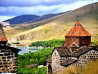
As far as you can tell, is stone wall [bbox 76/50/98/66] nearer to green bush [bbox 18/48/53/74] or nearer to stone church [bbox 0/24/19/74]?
green bush [bbox 18/48/53/74]

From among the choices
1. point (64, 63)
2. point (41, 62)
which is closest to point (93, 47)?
point (64, 63)

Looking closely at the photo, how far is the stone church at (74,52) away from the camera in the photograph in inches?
1854

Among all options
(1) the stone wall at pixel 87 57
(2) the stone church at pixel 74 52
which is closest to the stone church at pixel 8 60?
(2) the stone church at pixel 74 52

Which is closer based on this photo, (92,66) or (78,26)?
(92,66)

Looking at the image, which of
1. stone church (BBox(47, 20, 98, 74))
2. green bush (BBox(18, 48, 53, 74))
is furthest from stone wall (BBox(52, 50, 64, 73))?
green bush (BBox(18, 48, 53, 74))

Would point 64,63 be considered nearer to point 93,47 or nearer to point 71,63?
point 71,63

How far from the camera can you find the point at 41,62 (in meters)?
82.8

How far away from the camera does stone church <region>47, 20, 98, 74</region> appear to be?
4709 cm

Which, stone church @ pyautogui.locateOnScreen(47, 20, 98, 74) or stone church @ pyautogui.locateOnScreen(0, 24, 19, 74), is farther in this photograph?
stone church @ pyautogui.locateOnScreen(47, 20, 98, 74)

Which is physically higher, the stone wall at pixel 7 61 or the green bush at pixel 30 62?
the stone wall at pixel 7 61

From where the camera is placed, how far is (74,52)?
48875 mm

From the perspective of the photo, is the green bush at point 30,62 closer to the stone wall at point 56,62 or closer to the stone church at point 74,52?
the stone wall at point 56,62

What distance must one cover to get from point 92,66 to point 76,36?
40.9 feet

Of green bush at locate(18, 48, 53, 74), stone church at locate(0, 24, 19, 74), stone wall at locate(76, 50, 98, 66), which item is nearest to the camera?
stone church at locate(0, 24, 19, 74)
